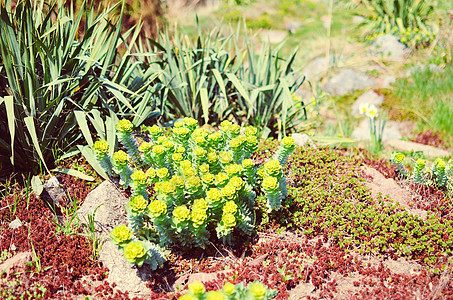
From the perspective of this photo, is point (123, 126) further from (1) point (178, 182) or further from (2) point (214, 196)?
(2) point (214, 196)

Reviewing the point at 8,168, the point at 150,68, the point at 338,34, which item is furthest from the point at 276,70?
the point at 338,34

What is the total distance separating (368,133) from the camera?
643 centimetres

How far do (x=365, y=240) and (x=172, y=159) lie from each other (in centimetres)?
176

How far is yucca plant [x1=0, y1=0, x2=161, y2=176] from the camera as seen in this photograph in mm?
3213

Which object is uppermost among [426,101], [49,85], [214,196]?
[49,85]

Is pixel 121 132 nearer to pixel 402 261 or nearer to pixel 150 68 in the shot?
pixel 150 68

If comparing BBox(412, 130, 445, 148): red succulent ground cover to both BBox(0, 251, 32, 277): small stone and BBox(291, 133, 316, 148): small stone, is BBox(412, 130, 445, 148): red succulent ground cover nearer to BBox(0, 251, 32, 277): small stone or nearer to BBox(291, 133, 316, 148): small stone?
BBox(291, 133, 316, 148): small stone

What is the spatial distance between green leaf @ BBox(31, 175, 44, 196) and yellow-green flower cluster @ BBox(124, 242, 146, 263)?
1318 mm

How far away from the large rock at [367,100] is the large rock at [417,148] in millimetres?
1478

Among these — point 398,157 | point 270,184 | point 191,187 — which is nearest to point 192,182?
point 191,187

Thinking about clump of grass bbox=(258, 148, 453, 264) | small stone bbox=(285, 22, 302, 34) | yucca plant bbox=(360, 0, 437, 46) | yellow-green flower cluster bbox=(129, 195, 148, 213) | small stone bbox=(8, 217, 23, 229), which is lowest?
clump of grass bbox=(258, 148, 453, 264)

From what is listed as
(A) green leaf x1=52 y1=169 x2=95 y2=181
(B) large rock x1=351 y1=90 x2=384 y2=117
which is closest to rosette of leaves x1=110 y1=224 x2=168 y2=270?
(A) green leaf x1=52 y1=169 x2=95 y2=181

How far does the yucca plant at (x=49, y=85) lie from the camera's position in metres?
3.21

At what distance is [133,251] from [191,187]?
643 millimetres
